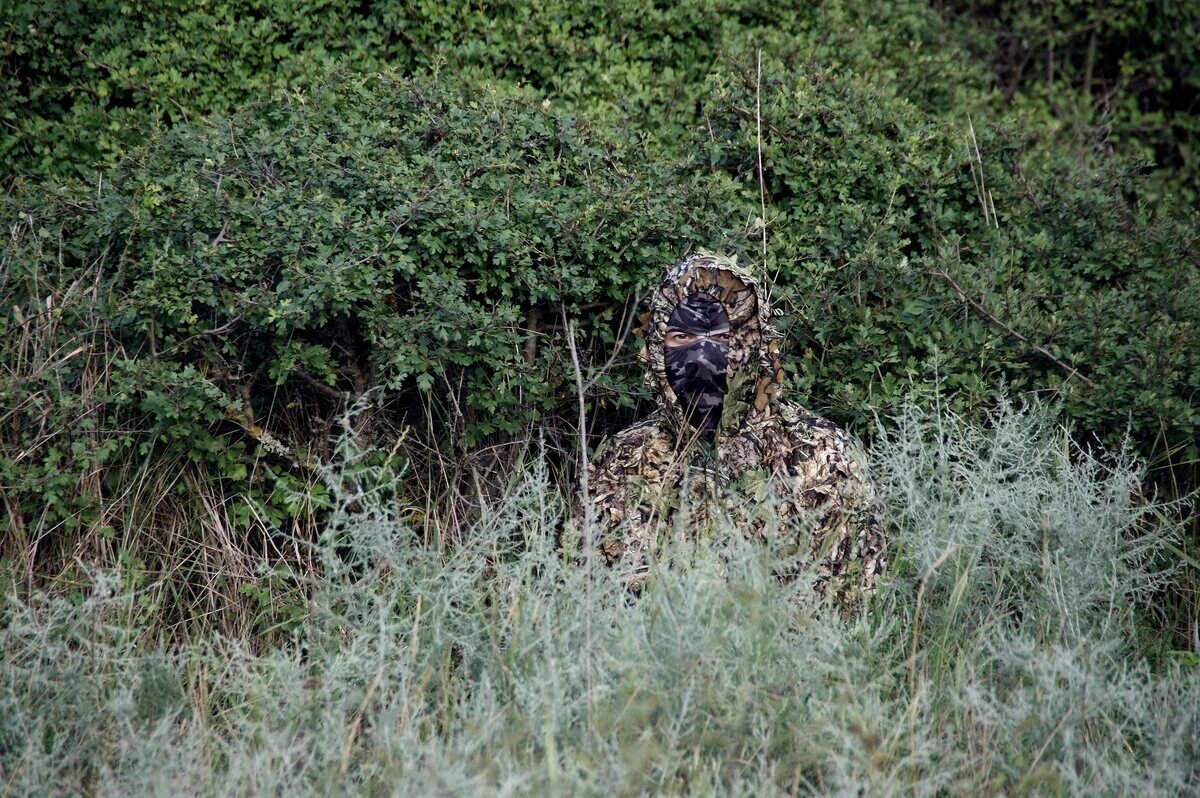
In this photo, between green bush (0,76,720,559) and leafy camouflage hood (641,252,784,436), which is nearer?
leafy camouflage hood (641,252,784,436)

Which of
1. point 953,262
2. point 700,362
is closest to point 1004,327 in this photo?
point 953,262

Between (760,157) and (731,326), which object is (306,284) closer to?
(731,326)

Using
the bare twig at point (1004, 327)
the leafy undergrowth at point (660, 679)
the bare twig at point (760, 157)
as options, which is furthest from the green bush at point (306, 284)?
the bare twig at point (1004, 327)

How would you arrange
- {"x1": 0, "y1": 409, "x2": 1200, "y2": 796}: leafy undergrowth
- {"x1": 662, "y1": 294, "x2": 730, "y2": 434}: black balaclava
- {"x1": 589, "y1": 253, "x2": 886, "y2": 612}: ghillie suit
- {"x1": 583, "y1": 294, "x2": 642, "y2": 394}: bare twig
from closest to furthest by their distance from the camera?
{"x1": 0, "y1": 409, "x2": 1200, "y2": 796}: leafy undergrowth
{"x1": 662, "y1": 294, "x2": 730, "y2": 434}: black balaclava
{"x1": 589, "y1": 253, "x2": 886, "y2": 612}: ghillie suit
{"x1": 583, "y1": 294, "x2": 642, "y2": 394}: bare twig

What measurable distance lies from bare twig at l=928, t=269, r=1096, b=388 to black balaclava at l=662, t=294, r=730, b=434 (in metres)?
1.14

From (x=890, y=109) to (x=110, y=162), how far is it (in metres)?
3.26

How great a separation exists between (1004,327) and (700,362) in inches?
56.3

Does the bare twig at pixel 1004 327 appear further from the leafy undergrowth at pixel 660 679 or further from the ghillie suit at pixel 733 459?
the ghillie suit at pixel 733 459

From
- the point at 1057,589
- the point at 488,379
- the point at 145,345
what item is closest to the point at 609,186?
the point at 488,379

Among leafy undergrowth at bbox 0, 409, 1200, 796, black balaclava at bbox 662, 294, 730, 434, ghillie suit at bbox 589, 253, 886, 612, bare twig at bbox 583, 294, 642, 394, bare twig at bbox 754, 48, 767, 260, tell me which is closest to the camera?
leafy undergrowth at bbox 0, 409, 1200, 796

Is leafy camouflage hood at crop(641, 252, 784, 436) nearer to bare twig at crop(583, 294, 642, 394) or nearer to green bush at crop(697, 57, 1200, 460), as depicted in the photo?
bare twig at crop(583, 294, 642, 394)

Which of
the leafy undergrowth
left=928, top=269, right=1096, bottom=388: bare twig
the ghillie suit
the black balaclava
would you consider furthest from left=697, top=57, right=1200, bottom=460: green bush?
the black balaclava

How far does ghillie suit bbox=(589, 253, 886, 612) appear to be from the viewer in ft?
12.5

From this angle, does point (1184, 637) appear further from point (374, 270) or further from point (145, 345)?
point (145, 345)
